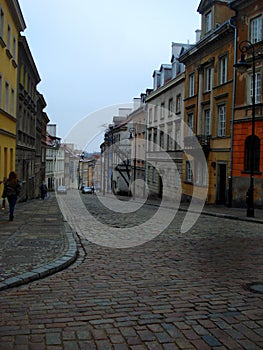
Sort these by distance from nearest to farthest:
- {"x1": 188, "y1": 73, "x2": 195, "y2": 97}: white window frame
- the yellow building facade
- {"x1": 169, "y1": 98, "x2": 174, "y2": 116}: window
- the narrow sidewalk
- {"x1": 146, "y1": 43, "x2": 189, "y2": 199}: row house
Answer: the narrow sidewalk
the yellow building facade
{"x1": 188, "y1": 73, "x2": 195, "y2": 97}: white window frame
{"x1": 146, "y1": 43, "x2": 189, "y2": 199}: row house
{"x1": 169, "y1": 98, "x2": 174, "y2": 116}: window

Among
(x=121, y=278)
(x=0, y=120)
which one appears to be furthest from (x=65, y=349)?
(x=0, y=120)

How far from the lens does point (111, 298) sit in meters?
5.89

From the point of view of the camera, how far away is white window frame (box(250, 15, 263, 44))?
22094 mm

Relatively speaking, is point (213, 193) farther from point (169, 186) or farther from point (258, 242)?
point (258, 242)

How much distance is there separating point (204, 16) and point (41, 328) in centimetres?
2759

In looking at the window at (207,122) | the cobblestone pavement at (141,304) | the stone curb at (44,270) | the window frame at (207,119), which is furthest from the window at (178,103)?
the stone curb at (44,270)

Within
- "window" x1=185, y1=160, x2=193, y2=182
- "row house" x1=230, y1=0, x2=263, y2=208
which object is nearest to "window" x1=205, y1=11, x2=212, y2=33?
"row house" x1=230, y1=0, x2=263, y2=208

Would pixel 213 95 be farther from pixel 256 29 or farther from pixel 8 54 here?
pixel 8 54

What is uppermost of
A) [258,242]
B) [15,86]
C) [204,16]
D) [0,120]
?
[204,16]

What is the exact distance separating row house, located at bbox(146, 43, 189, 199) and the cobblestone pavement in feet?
83.4

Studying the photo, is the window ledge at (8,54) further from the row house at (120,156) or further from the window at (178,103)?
the row house at (120,156)

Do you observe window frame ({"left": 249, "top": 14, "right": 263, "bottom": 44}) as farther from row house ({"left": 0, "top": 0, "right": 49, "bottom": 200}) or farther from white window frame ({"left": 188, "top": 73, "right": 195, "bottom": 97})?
row house ({"left": 0, "top": 0, "right": 49, "bottom": 200})

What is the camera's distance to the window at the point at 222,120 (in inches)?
1021

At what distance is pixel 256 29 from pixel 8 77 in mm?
13176
